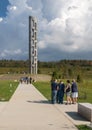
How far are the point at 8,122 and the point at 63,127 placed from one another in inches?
98.2

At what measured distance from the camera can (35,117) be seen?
17781 millimetres

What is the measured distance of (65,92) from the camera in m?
26.1

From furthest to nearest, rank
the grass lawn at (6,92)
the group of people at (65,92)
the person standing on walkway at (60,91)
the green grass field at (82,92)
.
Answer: the grass lawn at (6,92)
the green grass field at (82,92)
the person standing on walkway at (60,91)
the group of people at (65,92)

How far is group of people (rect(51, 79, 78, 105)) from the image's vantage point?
25719 millimetres

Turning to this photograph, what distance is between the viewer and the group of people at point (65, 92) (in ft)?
84.4

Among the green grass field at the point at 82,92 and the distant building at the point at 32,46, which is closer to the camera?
the green grass field at the point at 82,92

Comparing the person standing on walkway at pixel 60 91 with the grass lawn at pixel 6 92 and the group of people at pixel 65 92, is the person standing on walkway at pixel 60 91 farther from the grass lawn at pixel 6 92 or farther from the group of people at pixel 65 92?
the grass lawn at pixel 6 92

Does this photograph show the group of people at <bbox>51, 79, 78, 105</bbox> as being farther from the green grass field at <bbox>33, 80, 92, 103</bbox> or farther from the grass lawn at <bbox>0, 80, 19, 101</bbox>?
the grass lawn at <bbox>0, 80, 19, 101</bbox>

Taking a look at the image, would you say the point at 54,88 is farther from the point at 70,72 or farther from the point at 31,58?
the point at 70,72

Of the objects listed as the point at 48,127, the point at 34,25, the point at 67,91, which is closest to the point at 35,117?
the point at 48,127

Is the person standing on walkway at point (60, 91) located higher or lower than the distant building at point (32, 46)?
lower

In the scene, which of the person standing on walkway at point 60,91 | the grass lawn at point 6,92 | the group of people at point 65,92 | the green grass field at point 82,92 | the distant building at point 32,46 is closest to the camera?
the group of people at point 65,92

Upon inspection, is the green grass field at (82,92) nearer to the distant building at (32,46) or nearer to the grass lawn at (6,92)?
the grass lawn at (6,92)

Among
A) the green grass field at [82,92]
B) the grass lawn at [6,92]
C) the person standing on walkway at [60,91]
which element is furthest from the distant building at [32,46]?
the person standing on walkway at [60,91]
